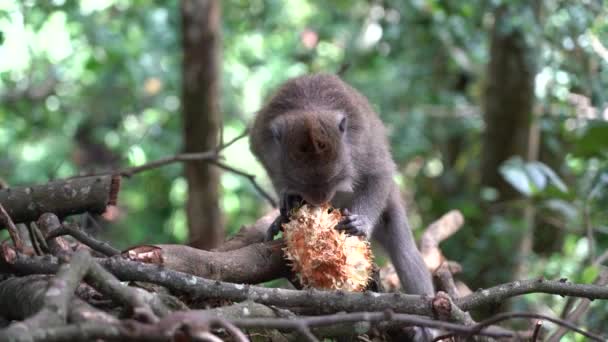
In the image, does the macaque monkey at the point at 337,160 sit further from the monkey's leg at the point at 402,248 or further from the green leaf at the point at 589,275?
the green leaf at the point at 589,275

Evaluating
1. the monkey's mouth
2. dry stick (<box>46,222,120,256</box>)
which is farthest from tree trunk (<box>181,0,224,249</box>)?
dry stick (<box>46,222,120,256</box>)

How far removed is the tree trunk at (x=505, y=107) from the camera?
7.75 meters

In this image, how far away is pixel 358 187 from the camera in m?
4.54

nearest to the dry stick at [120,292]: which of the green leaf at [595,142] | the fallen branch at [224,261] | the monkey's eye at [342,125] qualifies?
the fallen branch at [224,261]

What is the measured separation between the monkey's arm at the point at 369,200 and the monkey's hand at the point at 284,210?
29 centimetres

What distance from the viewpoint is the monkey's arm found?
13.9 feet

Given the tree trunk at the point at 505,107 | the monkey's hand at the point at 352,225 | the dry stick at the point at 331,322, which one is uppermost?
the tree trunk at the point at 505,107

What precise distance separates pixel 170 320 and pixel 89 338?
0.69ft

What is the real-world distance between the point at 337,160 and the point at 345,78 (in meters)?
5.09

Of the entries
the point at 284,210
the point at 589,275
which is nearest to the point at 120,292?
the point at 284,210

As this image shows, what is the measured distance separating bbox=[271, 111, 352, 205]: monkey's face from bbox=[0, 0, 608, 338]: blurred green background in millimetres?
1855

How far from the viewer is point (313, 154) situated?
3881mm

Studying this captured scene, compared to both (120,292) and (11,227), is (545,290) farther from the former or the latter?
(11,227)

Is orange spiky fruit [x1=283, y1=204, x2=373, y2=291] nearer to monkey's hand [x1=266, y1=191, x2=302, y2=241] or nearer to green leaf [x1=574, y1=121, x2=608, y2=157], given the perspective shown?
monkey's hand [x1=266, y1=191, x2=302, y2=241]
